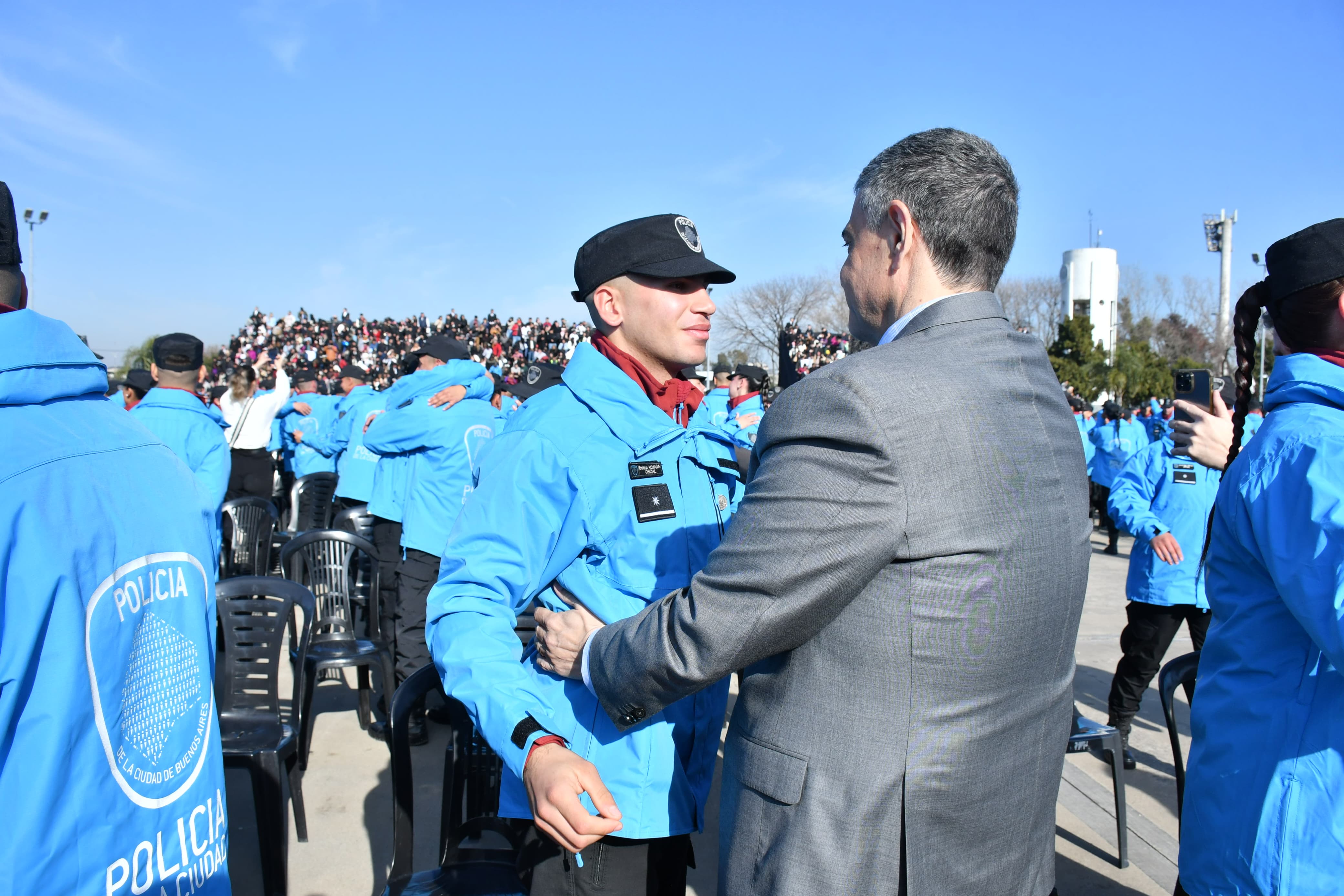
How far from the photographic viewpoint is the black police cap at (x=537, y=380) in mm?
4062

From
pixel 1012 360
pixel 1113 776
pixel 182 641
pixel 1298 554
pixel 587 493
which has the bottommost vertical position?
pixel 1113 776

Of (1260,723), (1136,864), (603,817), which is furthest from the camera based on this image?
(1136,864)

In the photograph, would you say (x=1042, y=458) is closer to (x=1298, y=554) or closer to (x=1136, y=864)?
(x=1298, y=554)

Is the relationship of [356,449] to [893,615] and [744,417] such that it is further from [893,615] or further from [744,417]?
[893,615]

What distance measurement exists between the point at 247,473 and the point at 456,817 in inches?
274

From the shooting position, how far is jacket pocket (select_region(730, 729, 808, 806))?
4.23 ft

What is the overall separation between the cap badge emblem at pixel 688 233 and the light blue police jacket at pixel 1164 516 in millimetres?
3610

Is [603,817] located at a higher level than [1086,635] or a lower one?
higher

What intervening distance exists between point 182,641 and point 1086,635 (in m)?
7.13

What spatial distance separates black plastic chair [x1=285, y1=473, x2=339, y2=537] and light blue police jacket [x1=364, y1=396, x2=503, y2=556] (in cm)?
371

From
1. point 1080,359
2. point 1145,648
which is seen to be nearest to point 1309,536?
point 1145,648

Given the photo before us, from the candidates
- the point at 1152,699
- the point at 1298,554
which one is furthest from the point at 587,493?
the point at 1152,699

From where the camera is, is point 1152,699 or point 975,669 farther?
point 1152,699

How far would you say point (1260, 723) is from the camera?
173 cm
